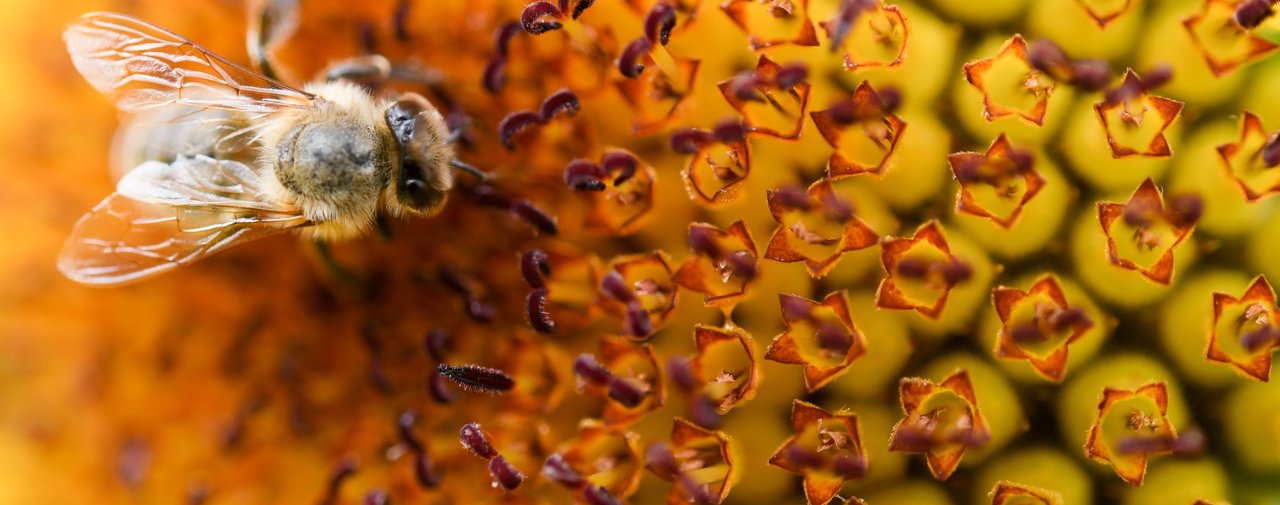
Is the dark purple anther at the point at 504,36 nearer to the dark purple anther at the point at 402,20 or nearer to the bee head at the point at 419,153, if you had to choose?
the bee head at the point at 419,153

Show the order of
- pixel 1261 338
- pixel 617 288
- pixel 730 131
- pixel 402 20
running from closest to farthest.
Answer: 1. pixel 1261 338
2. pixel 730 131
3. pixel 617 288
4. pixel 402 20

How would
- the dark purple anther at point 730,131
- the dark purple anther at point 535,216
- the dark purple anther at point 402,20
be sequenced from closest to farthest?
the dark purple anther at point 730,131, the dark purple anther at point 535,216, the dark purple anther at point 402,20

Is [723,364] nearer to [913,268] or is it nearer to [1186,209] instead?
[913,268]

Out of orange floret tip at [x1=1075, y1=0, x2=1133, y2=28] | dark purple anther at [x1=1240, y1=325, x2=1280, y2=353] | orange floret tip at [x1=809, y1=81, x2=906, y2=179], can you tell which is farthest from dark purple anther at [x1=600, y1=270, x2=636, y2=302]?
dark purple anther at [x1=1240, y1=325, x2=1280, y2=353]

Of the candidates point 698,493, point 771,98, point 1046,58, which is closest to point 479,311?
point 698,493

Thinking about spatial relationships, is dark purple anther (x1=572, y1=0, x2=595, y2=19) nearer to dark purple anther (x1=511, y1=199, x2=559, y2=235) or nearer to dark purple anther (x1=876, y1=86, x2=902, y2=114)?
dark purple anther (x1=511, y1=199, x2=559, y2=235)

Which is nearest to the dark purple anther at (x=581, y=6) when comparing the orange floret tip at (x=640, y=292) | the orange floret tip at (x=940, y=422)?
the orange floret tip at (x=640, y=292)
